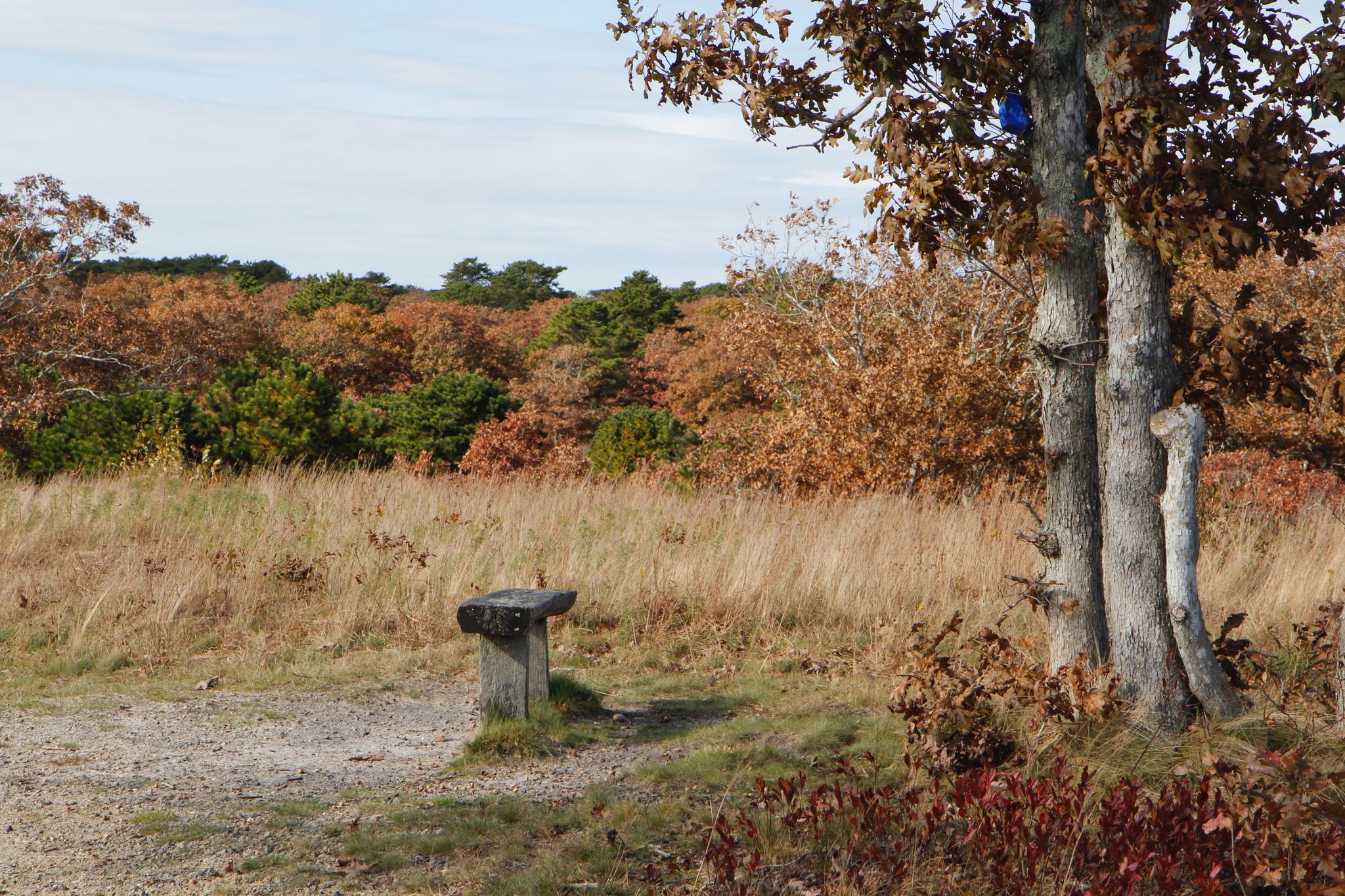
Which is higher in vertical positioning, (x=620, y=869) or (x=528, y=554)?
(x=528, y=554)

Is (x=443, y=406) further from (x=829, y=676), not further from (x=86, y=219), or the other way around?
(x=829, y=676)

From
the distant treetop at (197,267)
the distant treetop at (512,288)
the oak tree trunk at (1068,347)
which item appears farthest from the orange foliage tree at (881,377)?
the distant treetop at (197,267)

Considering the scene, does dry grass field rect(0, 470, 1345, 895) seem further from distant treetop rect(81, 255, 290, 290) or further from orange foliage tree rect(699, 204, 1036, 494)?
distant treetop rect(81, 255, 290, 290)

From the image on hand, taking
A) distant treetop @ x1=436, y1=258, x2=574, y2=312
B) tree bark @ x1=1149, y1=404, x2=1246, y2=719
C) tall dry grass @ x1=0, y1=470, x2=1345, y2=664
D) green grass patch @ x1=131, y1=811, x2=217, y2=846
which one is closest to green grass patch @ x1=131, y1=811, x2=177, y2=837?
green grass patch @ x1=131, y1=811, x2=217, y2=846

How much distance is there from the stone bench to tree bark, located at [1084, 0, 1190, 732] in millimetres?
2573

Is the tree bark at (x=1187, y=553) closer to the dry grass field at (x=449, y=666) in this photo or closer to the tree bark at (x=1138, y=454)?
the tree bark at (x=1138, y=454)

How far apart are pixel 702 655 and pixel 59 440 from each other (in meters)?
11.5

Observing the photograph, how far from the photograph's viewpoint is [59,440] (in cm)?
1445

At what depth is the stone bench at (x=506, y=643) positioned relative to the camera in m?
4.98

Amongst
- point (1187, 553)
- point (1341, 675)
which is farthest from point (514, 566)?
point (1341, 675)

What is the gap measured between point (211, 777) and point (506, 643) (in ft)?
4.45

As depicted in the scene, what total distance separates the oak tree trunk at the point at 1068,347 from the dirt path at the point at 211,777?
2059mm

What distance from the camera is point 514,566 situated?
7.87 metres

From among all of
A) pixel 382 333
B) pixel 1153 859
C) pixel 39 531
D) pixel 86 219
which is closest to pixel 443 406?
pixel 86 219
